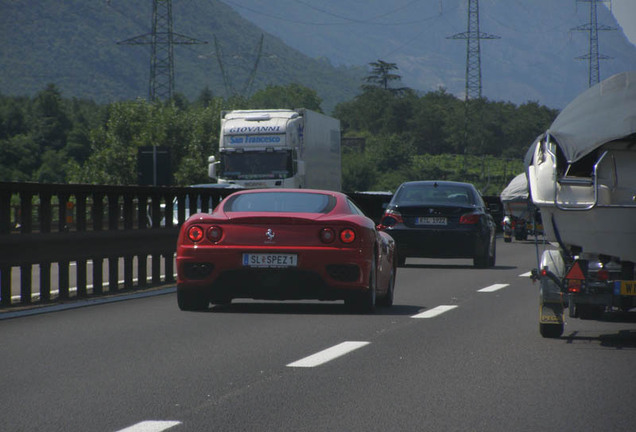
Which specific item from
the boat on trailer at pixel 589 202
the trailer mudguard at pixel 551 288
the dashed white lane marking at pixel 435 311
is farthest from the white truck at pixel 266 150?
the boat on trailer at pixel 589 202

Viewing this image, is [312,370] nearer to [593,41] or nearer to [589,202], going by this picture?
[589,202]

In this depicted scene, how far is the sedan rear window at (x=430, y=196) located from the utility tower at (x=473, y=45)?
5681 centimetres

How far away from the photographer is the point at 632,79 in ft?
32.0

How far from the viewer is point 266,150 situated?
34.6 meters

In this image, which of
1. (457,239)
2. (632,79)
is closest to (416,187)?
(457,239)

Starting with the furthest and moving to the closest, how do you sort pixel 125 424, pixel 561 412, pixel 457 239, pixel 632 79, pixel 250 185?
pixel 250 185
pixel 457 239
pixel 632 79
pixel 561 412
pixel 125 424

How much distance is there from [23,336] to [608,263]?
14.7 feet

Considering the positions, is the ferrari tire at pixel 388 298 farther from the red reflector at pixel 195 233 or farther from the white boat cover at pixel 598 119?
the white boat cover at pixel 598 119

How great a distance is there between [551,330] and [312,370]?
2657mm

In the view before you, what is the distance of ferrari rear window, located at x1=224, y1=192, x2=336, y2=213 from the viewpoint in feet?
39.7

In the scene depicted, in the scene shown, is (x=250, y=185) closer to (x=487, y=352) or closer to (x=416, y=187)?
(x=416, y=187)

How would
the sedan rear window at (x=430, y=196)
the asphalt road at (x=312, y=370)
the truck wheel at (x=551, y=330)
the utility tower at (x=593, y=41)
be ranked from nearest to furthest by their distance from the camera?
1. the asphalt road at (x=312, y=370)
2. the truck wheel at (x=551, y=330)
3. the sedan rear window at (x=430, y=196)
4. the utility tower at (x=593, y=41)

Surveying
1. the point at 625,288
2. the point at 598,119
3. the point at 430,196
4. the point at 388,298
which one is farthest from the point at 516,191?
the point at 625,288

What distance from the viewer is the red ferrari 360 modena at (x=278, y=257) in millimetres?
11508
